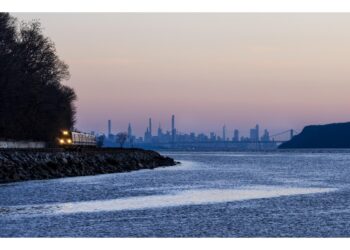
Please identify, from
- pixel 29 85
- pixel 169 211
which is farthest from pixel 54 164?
pixel 169 211

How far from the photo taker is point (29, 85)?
3152 inches

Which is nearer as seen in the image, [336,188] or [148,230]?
[148,230]

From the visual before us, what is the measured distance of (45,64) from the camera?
290 feet

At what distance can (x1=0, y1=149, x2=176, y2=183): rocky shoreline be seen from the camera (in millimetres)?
58625

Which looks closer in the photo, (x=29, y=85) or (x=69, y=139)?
(x=29, y=85)

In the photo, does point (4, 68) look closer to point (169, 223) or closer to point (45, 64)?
point (45, 64)

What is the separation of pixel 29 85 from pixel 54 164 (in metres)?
14.5

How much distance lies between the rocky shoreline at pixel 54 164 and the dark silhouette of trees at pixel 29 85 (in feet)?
21.6

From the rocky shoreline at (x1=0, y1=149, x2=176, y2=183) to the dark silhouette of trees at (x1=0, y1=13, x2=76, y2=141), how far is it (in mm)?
6588
